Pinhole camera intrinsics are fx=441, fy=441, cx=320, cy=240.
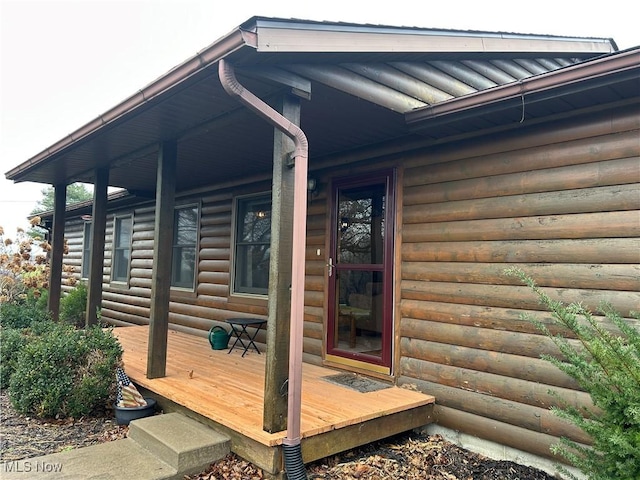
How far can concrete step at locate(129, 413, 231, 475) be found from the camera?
2.72m

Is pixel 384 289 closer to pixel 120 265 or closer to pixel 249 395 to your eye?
pixel 249 395

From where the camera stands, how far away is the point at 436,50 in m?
3.62

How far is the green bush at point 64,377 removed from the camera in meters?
3.69

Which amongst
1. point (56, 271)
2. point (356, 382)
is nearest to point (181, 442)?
point (356, 382)

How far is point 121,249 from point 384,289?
7.03 metres

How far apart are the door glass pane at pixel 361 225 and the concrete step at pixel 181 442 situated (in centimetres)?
210

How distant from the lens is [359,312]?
4.39 m

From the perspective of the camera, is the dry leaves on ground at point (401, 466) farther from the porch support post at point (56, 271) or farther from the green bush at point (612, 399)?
the porch support post at point (56, 271)

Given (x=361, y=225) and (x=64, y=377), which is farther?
(x=361, y=225)

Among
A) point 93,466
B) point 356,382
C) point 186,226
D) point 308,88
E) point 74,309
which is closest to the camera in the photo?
point 93,466

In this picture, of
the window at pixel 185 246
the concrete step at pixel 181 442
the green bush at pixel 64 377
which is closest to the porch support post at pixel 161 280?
the green bush at pixel 64 377

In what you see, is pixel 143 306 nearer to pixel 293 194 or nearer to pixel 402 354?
pixel 402 354

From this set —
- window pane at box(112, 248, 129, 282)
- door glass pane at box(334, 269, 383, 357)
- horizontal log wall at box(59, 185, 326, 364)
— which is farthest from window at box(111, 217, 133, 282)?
door glass pane at box(334, 269, 383, 357)

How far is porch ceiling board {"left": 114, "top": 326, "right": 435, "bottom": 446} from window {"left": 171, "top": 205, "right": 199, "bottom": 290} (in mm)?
2304
